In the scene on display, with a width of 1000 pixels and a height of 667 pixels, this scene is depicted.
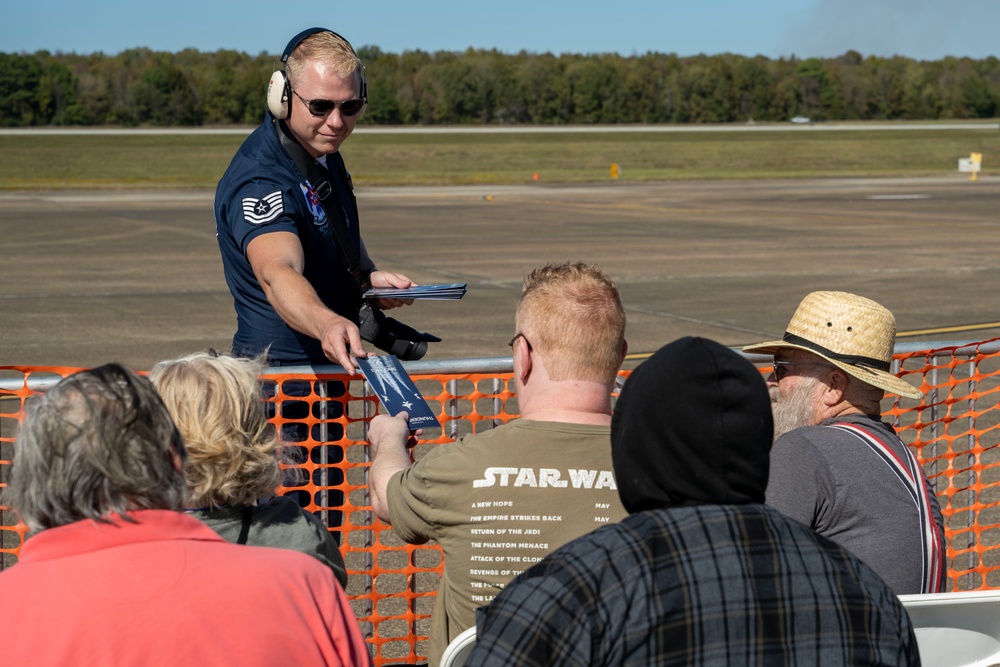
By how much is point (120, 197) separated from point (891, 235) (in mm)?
23944

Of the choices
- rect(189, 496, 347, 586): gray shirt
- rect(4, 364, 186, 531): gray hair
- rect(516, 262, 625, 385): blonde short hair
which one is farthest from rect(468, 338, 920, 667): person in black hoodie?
rect(189, 496, 347, 586): gray shirt

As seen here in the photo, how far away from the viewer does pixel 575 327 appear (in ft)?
8.11

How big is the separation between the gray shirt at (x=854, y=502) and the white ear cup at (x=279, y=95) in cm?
182

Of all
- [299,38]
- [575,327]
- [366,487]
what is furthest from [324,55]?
[575,327]

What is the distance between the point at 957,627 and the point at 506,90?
118748 millimetres

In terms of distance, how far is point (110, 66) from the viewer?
4680 inches

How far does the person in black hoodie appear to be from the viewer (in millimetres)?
1548

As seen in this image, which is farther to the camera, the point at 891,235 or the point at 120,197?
the point at 120,197

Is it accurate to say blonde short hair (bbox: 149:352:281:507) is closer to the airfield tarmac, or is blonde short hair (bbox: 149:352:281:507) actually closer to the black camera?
the black camera

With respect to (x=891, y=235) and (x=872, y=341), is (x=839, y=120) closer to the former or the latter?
(x=891, y=235)

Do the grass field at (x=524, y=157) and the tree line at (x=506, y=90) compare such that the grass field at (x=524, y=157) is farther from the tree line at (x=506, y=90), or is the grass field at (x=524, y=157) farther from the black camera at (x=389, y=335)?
the black camera at (x=389, y=335)

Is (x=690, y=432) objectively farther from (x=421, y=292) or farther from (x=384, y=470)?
(x=421, y=292)

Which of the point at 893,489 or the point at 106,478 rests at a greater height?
the point at 106,478

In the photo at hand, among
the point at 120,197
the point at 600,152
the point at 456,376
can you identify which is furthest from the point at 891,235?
the point at 600,152
